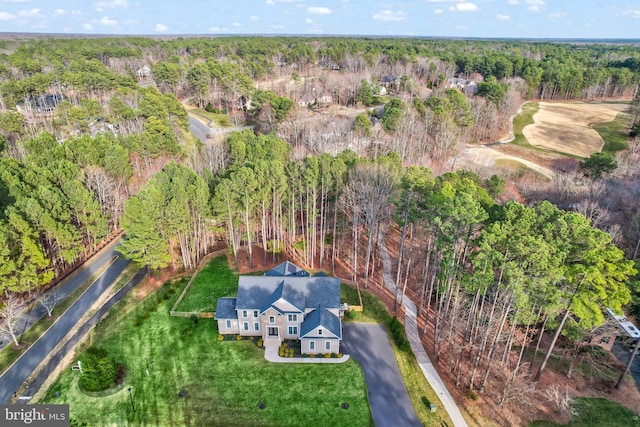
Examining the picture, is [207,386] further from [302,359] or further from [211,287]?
[211,287]

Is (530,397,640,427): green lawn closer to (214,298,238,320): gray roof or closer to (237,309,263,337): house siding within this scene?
(237,309,263,337): house siding

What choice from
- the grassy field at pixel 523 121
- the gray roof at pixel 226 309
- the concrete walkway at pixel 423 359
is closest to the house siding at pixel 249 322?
the gray roof at pixel 226 309

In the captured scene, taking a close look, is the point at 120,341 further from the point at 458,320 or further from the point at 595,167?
the point at 595,167

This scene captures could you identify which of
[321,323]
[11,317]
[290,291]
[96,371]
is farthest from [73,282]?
[321,323]

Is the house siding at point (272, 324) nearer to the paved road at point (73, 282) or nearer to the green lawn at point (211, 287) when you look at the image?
the green lawn at point (211, 287)

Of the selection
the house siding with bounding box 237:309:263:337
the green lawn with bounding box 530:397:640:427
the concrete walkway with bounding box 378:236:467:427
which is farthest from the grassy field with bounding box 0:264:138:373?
the green lawn with bounding box 530:397:640:427

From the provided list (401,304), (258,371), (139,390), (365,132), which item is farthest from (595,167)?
(139,390)
